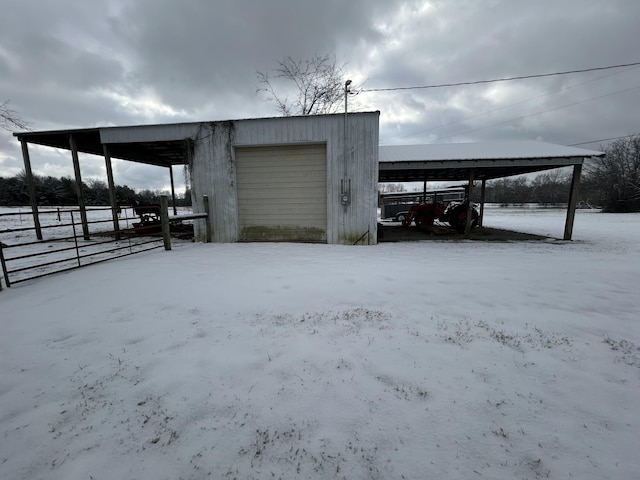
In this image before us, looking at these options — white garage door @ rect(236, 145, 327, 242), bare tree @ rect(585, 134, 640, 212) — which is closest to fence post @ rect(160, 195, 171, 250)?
white garage door @ rect(236, 145, 327, 242)

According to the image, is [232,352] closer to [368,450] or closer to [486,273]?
[368,450]

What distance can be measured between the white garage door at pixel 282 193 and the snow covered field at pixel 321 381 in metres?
4.54

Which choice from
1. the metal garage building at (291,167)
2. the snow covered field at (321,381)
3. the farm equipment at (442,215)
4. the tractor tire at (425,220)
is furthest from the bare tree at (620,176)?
the snow covered field at (321,381)

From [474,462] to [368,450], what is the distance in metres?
0.55

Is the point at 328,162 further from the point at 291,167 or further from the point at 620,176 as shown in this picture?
the point at 620,176

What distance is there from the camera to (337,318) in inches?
123

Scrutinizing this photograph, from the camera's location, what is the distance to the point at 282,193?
8.68 meters

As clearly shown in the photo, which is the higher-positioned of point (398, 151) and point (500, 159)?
point (398, 151)

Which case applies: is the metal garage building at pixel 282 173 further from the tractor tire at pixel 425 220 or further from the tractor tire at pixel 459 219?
the tractor tire at pixel 459 219

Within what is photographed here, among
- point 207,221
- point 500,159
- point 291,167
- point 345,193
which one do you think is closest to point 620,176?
point 500,159

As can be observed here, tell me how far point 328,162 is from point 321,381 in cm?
700

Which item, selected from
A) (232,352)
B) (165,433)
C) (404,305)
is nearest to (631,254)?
(404,305)

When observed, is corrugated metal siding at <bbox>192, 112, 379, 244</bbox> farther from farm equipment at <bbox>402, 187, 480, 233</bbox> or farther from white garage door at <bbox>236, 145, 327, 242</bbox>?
farm equipment at <bbox>402, 187, 480, 233</bbox>

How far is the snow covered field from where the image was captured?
4.77ft
